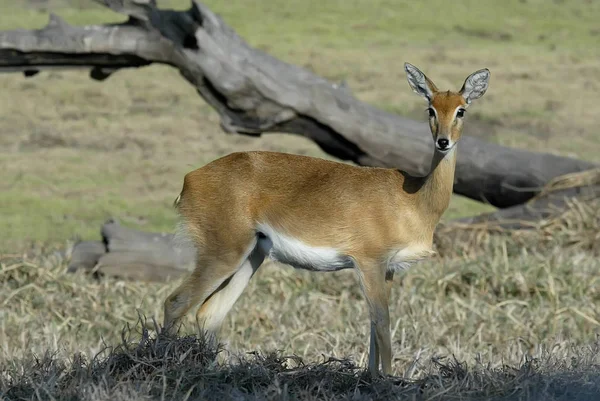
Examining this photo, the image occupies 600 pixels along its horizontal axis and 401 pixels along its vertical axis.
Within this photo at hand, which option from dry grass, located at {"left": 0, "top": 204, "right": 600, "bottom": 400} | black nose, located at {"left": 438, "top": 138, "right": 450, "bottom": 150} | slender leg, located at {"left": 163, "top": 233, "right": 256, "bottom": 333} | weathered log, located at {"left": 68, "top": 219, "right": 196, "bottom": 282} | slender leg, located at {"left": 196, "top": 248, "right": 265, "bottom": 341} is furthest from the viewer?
weathered log, located at {"left": 68, "top": 219, "right": 196, "bottom": 282}

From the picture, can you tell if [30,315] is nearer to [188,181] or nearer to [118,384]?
[188,181]

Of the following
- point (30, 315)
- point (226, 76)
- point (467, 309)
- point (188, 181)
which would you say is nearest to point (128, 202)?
point (226, 76)

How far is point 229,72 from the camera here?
29.7ft

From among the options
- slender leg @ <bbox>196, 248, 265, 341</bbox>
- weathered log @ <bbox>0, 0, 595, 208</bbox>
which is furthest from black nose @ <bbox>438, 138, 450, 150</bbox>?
weathered log @ <bbox>0, 0, 595, 208</bbox>

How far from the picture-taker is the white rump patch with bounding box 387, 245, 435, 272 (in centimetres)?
574

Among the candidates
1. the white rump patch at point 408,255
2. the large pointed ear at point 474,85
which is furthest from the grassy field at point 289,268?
the large pointed ear at point 474,85

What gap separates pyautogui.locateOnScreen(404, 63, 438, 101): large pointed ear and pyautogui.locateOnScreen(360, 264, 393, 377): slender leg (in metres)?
0.92

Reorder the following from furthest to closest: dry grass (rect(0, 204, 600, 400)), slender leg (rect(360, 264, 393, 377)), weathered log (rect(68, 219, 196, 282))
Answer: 1. weathered log (rect(68, 219, 196, 282))
2. slender leg (rect(360, 264, 393, 377))
3. dry grass (rect(0, 204, 600, 400))

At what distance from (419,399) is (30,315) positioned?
157 inches

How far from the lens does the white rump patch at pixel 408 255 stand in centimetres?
574

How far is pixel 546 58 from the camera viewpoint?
20734 millimetres

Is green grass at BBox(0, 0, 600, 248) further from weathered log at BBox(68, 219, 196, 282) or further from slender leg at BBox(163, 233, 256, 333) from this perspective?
slender leg at BBox(163, 233, 256, 333)

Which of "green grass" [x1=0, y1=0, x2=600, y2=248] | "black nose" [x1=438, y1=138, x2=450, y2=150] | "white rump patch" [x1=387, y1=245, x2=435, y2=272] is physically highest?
"black nose" [x1=438, y1=138, x2=450, y2=150]

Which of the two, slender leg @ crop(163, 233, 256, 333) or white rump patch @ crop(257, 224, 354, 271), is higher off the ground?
white rump patch @ crop(257, 224, 354, 271)
